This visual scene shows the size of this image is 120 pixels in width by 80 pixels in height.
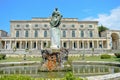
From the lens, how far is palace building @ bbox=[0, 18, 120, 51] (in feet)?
233

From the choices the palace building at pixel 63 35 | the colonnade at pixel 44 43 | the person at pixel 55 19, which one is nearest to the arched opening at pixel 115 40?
the palace building at pixel 63 35

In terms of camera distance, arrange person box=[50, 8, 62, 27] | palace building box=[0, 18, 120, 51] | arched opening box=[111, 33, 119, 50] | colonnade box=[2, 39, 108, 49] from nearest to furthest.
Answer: person box=[50, 8, 62, 27], colonnade box=[2, 39, 108, 49], palace building box=[0, 18, 120, 51], arched opening box=[111, 33, 119, 50]

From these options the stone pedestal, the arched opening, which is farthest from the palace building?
the stone pedestal

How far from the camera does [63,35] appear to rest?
7475cm

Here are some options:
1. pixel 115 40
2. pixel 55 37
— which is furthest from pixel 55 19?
pixel 115 40

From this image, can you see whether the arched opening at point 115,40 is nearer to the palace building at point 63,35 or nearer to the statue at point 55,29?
the palace building at point 63,35

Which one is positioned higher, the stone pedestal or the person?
the person

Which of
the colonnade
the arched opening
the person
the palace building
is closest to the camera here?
the person

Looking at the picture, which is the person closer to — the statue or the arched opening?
the statue

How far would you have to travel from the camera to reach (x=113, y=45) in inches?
3145

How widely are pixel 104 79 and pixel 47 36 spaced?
66.4 metres

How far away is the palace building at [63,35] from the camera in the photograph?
7112 cm

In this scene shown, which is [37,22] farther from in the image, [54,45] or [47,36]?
[54,45]

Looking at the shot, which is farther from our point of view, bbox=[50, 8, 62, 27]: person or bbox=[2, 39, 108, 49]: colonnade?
bbox=[2, 39, 108, 49]: colonnade
